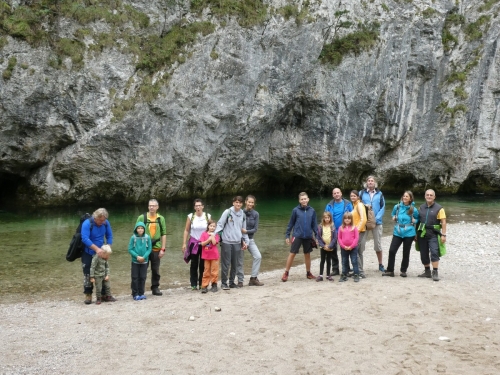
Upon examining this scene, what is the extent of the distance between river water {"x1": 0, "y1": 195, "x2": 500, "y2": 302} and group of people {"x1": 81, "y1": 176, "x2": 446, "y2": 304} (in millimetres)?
1447

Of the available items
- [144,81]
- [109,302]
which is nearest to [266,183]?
[144,81]

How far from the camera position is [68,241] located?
16.5 metres

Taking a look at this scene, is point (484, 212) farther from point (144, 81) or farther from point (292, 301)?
point (292, 301)

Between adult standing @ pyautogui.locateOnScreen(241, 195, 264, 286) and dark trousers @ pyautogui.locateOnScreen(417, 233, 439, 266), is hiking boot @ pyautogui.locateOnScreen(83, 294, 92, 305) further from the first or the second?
dark trousers @ pyautogui.locateOnScreen(417, 233, 439, 266)

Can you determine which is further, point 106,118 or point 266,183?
point 266,183

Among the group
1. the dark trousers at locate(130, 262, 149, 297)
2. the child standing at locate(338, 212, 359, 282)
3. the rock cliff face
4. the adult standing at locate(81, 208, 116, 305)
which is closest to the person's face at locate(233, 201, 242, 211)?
the dark trousers at locate(130, 262, 149, 297)

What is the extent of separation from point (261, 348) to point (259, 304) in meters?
1.93

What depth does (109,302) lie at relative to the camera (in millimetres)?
9125

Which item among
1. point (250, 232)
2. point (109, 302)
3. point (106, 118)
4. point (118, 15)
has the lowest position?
point (109, 302)

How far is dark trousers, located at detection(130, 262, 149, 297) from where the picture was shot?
366 inches

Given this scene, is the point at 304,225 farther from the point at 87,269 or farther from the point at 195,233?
the point at 87,269

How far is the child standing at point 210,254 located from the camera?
376 inches

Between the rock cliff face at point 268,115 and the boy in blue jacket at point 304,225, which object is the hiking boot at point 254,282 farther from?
the rock cliff face at point 268,115

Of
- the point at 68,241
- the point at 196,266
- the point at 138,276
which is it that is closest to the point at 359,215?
the point at 196,266
